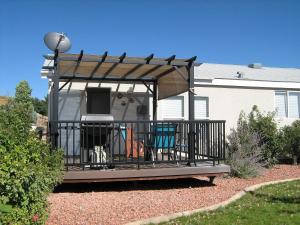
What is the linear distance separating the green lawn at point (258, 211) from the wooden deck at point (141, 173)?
117 cm

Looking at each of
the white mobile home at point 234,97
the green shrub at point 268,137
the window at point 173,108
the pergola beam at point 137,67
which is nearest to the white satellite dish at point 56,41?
the pergola beam at point 137,67

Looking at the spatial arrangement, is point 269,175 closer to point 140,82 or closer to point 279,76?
point 140,82

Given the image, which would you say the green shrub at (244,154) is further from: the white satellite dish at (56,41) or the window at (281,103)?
the white satellite dish at (56,41)

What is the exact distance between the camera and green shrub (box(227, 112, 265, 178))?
1026 centimetres


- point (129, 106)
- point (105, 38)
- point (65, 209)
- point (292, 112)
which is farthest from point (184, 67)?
point (292, 112)

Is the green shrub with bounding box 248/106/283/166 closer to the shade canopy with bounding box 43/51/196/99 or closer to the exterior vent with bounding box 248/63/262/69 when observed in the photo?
the shade canopy with bounding box 43/51/196/99

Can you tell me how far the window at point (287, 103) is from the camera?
16.0 metres

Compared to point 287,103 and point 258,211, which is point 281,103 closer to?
point 287,103

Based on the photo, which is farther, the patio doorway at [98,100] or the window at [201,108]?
the window at [201,108]

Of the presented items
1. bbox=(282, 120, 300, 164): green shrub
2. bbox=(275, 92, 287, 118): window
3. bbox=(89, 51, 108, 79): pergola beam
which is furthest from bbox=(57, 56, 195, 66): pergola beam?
bbox=(275, 92, 287, 118): window

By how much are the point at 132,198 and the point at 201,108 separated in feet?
25.8

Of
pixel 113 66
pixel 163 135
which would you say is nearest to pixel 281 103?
pixel 163 135

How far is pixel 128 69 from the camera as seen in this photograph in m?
10.5

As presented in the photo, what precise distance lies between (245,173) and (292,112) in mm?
7096
